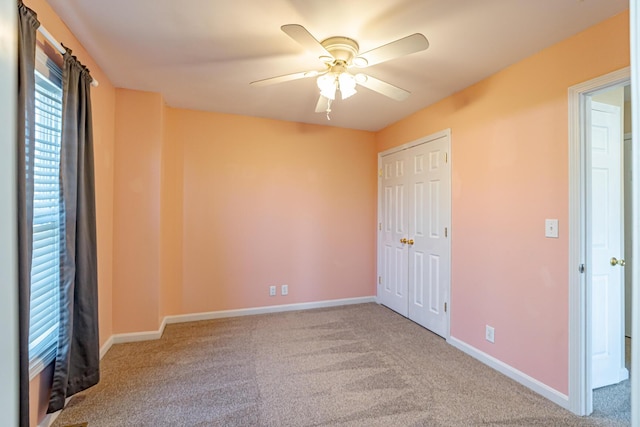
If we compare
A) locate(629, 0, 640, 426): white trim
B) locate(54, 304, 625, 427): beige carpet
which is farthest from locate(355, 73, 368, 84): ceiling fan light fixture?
locate(54, 304, 625, 427): beige carpet

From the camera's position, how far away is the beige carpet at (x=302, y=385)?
175 cm

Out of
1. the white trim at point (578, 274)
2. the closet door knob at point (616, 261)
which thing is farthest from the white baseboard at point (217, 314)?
the closet door knob at point (616, 261)

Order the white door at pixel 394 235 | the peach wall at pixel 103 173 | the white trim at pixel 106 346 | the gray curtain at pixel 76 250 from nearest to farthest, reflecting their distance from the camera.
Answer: the gray curtain at pixel 76 250
the peach wall at pixel 103 173
the white trim at pixel 106 346
the white door at pixel 394 235

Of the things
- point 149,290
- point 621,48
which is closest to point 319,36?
point 621,48

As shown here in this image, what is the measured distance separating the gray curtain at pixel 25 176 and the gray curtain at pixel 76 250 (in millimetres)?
415

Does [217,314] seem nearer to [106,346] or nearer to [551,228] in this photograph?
[106,346]

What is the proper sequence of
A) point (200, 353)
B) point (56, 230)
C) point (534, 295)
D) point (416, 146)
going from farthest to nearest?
point (416, 146), point (200, 353), point (534, 295), point (56, 230)

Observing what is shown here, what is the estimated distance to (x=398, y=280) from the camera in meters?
3.60

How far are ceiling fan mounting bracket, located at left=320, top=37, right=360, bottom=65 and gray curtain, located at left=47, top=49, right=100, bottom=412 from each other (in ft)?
5.21

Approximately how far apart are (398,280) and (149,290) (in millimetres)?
2758

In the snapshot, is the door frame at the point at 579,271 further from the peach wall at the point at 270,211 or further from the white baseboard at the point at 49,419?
the white baseboard at the point at 49,419

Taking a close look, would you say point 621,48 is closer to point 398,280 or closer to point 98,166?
point 398,280

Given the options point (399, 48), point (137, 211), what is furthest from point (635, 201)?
point (137, 211)

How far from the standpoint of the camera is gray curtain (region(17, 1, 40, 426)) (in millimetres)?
1151
